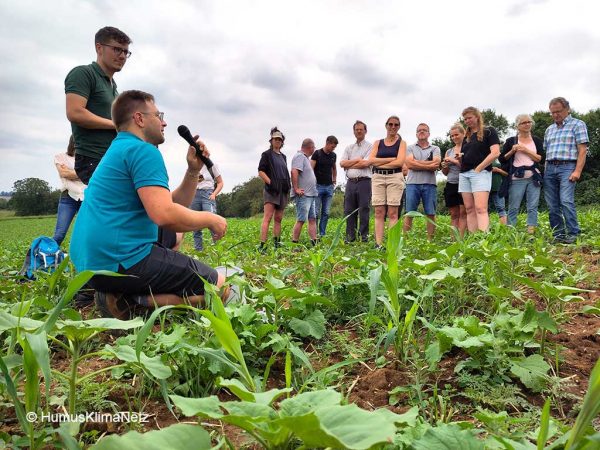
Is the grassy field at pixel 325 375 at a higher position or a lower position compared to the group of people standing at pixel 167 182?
lower

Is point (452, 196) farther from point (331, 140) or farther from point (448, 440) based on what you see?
point (448, 440)

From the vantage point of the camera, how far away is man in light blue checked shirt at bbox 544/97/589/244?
17.3 feet

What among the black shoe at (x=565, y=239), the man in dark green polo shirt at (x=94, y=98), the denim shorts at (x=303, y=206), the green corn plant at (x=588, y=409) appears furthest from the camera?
the denim shorts at (x=303, y=206)

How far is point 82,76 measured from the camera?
10.6 feet

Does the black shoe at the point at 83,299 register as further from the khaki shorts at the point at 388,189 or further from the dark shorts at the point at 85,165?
the khaki shorts at the point at 388,189

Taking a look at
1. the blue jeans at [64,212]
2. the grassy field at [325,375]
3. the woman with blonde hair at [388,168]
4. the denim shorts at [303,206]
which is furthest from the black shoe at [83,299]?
the denim shorts at [303,206]

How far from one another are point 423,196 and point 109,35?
401 cm

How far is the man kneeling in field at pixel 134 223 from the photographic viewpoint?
92.7 inches

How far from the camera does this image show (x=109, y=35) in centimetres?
329

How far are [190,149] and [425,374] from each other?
214cm

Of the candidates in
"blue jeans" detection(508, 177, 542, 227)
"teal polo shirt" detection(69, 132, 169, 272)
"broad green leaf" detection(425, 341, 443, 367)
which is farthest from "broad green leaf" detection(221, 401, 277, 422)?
"blue jeans" detection(508, 177, 542, 227)

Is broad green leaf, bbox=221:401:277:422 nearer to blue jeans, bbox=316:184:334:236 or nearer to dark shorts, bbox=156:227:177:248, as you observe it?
dark shorts, bbox=156:227:177:248

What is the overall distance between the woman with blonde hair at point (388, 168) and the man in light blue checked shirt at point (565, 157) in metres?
1.90

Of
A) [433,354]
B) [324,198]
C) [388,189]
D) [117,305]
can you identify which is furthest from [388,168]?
[433,354]
